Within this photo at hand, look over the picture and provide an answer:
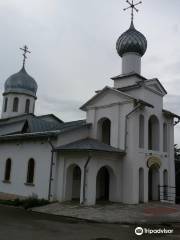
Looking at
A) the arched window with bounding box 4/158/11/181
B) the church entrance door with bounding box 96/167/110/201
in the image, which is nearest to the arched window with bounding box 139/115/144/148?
the church entrance door with bounding box 96/167/110/201

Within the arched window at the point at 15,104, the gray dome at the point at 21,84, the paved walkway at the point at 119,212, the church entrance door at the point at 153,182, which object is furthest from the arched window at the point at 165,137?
the arched window at the point at 15,104

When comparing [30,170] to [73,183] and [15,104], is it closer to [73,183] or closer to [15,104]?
[73,183]

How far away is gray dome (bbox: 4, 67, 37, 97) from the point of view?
1043 inches

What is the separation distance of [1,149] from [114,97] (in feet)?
27.1

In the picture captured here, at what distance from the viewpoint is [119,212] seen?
13.2 metres

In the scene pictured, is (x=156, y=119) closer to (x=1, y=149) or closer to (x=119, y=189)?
(x=119, y=189)

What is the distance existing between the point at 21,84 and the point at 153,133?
41.8 ft

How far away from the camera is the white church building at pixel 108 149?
16.1m

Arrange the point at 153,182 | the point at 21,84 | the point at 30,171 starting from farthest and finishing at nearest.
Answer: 1. the point at 21,84
2. the point at 153,182
3. the point at 30,171

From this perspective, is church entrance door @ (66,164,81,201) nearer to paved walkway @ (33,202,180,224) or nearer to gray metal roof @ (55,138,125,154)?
gray metal roof @ (55,138,125,154)

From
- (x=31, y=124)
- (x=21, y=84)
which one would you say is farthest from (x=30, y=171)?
(x=21, y=84)

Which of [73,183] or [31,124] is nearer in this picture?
[73,183]

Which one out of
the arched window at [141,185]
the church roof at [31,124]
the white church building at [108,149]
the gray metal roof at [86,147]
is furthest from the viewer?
the church roof at [31,124]

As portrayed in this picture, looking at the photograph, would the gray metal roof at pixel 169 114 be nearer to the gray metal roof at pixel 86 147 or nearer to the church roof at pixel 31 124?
the gray metal roof at pixel 86 147
